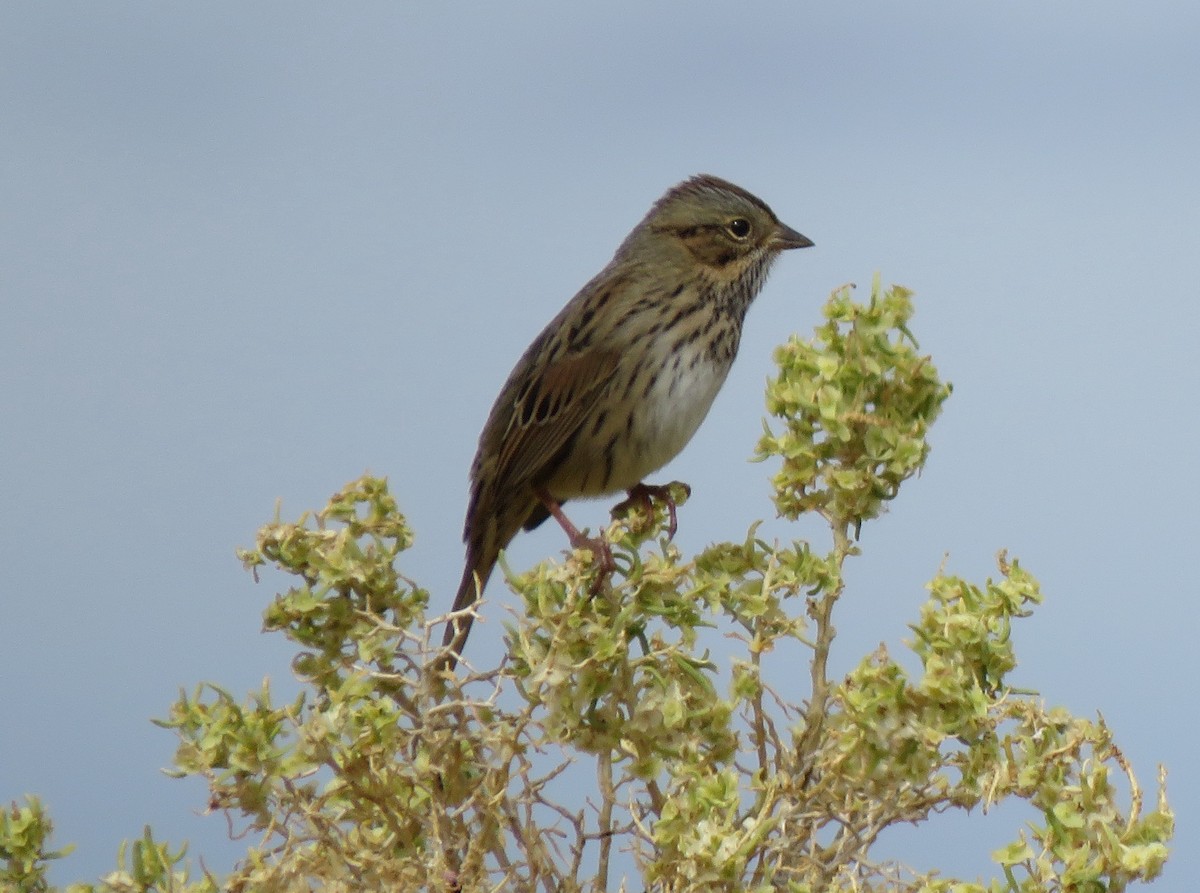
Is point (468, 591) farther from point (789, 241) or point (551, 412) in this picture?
point (789, 241)

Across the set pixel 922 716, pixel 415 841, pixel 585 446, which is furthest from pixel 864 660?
pixel 585 446

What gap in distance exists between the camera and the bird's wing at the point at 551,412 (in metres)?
4.54

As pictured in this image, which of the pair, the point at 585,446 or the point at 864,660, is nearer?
the point at 864,660

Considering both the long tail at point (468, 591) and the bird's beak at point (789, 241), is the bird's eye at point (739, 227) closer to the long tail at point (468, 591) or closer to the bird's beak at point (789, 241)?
the bird's beak at point (789, 241)

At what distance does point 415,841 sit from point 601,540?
0.69 m

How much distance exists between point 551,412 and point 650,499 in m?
0.38

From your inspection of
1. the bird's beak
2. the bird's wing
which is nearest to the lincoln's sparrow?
the bird's wing

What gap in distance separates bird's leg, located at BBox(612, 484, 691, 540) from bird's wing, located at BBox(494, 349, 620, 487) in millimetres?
253

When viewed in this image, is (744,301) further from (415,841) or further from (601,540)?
(415,841)

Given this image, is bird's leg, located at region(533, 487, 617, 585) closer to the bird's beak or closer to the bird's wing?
the bird's wing

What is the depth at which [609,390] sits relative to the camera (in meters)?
4.53

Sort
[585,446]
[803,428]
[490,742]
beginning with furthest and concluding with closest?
[585,446], [803,428], [490,742]

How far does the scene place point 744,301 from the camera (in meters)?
4.96

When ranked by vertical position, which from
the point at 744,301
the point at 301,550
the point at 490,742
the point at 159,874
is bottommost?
the point at 159,874
